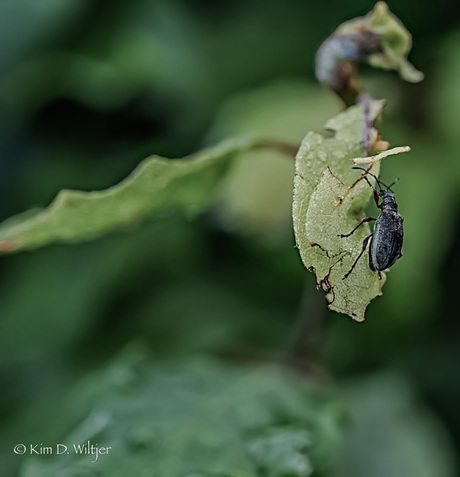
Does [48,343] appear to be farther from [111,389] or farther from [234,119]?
[234,119]

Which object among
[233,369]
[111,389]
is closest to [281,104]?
[233,369]

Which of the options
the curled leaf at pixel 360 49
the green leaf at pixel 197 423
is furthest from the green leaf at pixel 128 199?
the green leaf at pixel 197 423

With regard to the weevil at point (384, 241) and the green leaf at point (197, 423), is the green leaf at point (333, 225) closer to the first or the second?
the weevil at point (384, 241)

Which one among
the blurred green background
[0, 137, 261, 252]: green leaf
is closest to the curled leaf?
Answer: [0, 137, 261, 252]: green leaf

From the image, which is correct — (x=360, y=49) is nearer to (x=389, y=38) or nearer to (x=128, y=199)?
(x=389, y=38)

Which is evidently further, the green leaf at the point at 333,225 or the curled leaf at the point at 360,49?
the curled leaf at the point at 360,49
